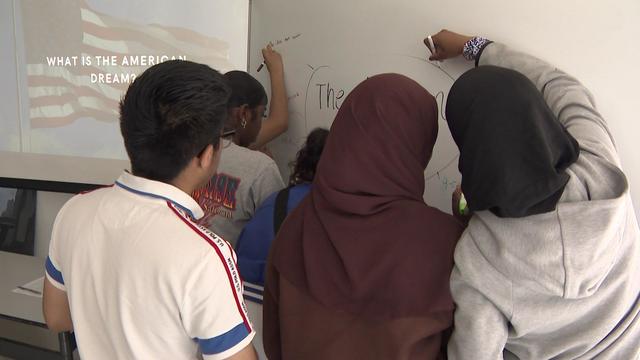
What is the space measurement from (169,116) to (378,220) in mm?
407

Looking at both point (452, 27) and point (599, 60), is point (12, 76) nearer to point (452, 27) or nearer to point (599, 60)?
point (452, 27)

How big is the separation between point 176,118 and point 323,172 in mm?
296

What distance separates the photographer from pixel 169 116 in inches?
26.8

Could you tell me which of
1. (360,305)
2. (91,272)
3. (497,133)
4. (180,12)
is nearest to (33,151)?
(180,12)

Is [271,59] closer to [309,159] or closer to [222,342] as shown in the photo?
[309,159]

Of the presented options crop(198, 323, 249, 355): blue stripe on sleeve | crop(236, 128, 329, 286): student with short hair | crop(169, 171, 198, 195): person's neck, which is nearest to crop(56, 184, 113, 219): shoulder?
crop(169, 171, 198, 195): person's neck

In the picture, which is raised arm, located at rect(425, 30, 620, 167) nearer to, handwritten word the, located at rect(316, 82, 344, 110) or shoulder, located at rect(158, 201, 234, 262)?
handwritten word the, located at rect(316, 82, 344, 110)

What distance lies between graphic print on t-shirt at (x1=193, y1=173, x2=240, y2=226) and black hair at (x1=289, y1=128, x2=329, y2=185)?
0.67 feet

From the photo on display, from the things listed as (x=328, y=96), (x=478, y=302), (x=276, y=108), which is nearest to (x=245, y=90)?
(x=276, y=108)

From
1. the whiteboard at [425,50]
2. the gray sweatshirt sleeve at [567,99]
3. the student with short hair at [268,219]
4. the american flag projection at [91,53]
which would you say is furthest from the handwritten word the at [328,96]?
the gray sweatshirt sleeve at [567,99]

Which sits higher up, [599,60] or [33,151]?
[599,60]

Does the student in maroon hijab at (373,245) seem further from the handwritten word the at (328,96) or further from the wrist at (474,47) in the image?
the handwritten word the at (328,96)

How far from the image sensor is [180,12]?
1715 mm

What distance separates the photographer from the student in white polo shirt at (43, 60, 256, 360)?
0.66 metres
